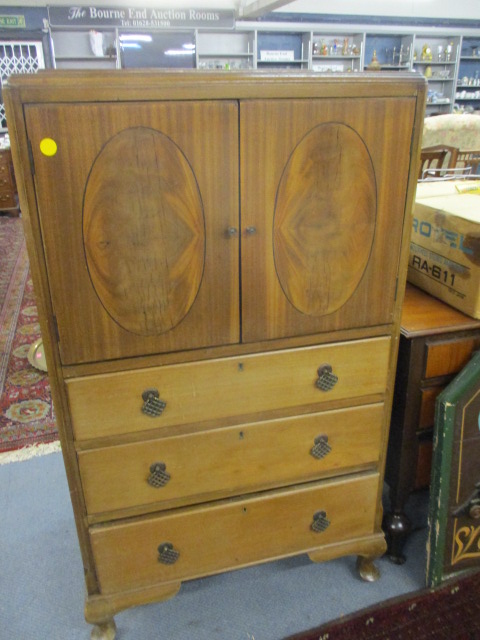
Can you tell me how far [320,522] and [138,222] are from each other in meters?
1.01

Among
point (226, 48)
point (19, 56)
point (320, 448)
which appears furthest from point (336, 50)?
point (320, 448)

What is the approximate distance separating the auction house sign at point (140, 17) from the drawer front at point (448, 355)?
7.35m

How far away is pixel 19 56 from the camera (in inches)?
279

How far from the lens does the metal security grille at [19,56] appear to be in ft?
23.1

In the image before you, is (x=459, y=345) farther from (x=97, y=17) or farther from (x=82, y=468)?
(x=97, y=17)

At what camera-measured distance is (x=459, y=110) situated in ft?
28.1

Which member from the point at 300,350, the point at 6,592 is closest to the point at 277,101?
the point at 300,350

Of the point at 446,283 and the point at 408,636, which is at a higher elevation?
the point at 446,283

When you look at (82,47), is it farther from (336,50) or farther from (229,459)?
(229,459)

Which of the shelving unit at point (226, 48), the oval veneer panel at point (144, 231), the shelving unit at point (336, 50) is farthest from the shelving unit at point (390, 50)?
the oval veneer panel at point (144, 231)

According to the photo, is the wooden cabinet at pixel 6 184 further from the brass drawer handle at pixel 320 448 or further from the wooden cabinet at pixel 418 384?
the brass drawer handle at pixel 320 448

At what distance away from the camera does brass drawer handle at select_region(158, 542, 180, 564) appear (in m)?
1.38

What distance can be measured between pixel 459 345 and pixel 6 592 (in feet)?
5.10

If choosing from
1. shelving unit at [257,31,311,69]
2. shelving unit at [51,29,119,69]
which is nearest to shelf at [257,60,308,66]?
shelving unit at [257,31,311,69]
